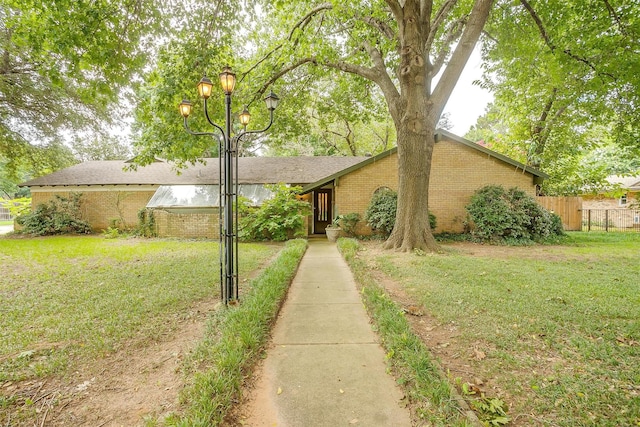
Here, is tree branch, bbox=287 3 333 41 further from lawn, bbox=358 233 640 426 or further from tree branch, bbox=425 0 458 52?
lawn, bbox=358 233 640 426

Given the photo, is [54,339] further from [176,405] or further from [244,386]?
[244,386]

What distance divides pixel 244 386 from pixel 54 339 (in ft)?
9.06

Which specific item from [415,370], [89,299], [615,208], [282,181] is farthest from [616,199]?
[89,299]

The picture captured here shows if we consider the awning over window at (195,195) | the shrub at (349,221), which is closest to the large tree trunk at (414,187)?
the shrub at (349,221)

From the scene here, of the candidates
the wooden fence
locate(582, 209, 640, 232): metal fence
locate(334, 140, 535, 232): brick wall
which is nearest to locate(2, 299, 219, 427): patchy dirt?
locate(334, 140, 535, 232): brick wall

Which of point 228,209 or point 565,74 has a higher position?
point 565,74

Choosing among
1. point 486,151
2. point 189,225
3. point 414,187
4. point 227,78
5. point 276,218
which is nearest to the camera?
point 227,78

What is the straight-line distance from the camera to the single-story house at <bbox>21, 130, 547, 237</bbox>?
42.9 ft

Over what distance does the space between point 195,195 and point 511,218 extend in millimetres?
14009

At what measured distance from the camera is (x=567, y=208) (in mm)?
16203

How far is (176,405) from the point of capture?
97.5 inches

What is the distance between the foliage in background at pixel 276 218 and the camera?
41.1ft

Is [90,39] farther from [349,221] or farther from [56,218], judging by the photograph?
[56,218]

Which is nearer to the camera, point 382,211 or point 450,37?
point 450,37
